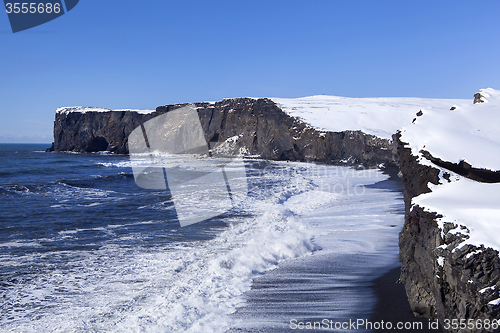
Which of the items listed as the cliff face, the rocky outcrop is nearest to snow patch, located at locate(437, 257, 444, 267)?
the rocky outcrop

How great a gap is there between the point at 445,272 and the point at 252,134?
43.1 m

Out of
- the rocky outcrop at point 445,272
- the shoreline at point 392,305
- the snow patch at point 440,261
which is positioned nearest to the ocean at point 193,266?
the shoreline at point 392,305

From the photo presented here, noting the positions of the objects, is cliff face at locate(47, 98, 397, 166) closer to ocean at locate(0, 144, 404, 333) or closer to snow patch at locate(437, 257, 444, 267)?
ocean at locate(0, 144, 404, 333)

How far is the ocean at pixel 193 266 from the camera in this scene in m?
4.12

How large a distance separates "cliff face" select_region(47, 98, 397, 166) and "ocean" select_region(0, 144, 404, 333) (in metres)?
19.3

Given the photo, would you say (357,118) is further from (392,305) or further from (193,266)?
(392,305)

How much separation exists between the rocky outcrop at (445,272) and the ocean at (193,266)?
0.76 m

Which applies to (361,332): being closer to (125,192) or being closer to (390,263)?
(390,263)

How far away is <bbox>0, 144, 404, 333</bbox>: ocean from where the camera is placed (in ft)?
13.5

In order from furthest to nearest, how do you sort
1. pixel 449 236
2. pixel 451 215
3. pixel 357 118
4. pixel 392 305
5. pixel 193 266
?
pixel 357 118
pixel 193 266
pixel 392 305
pixel 451 215
pixel 449 236

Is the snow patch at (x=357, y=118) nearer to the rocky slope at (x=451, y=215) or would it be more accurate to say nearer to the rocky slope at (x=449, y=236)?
the rocky slope at (x=451, y=215)

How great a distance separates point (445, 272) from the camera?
310cm

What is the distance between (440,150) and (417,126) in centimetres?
89

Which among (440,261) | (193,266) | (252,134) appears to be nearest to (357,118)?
(252,134)
